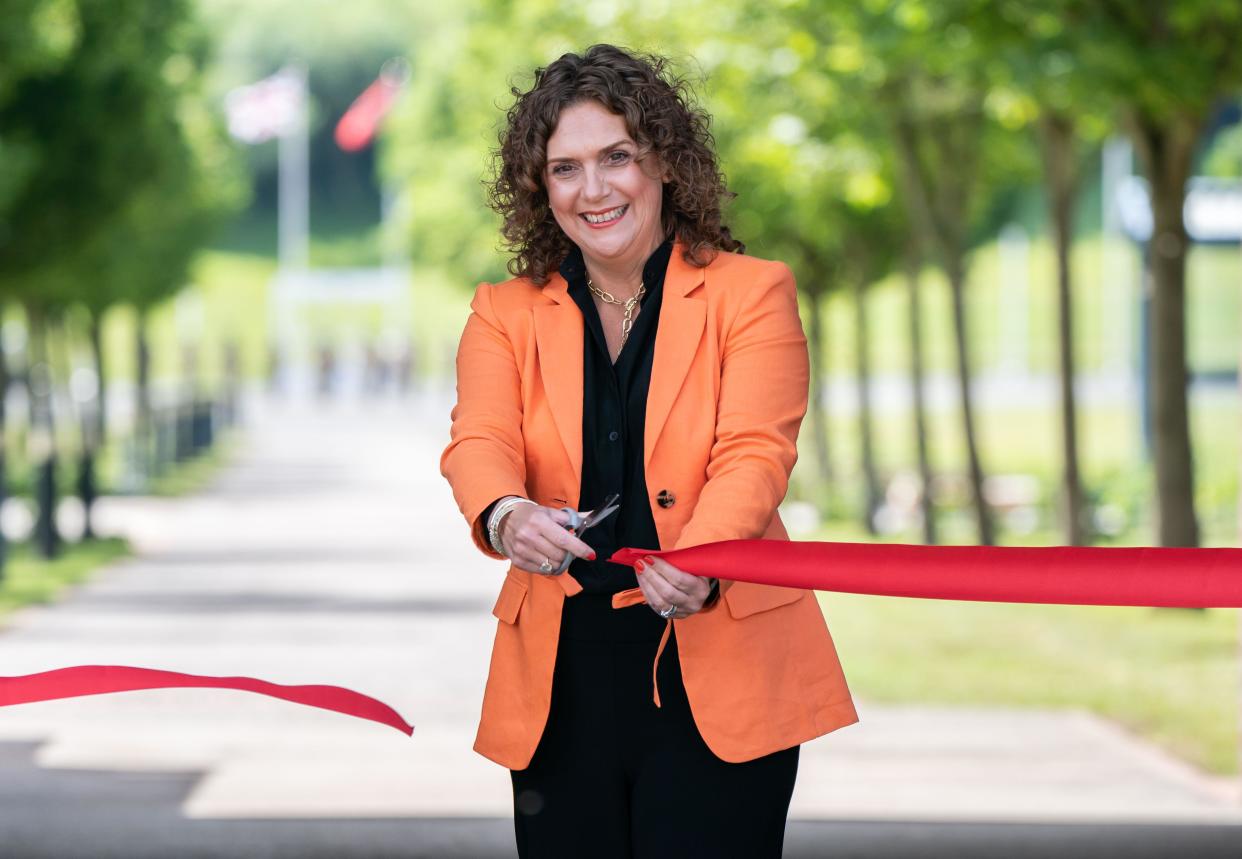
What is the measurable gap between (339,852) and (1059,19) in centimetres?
845

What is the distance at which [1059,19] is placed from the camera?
1255cm

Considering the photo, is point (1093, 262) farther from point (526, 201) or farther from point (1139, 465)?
point (526, 201)

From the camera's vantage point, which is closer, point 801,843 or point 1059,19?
point 801,843

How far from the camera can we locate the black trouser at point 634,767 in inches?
129

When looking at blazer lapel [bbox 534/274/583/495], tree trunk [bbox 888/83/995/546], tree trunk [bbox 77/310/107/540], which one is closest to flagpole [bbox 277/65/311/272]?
tree trunk [bbox 77/310/107/540]

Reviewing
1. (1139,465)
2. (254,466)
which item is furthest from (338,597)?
(254,466)

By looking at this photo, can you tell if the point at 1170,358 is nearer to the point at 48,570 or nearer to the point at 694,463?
the point at 48,570

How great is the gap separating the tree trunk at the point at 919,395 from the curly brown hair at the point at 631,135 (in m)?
18.0

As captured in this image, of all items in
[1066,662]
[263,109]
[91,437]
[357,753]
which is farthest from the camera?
[263,109]

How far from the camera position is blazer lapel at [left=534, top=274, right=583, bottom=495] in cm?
330

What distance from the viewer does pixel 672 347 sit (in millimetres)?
3307

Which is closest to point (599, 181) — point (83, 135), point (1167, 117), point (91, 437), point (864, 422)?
point (1167, 117)

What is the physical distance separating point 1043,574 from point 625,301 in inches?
31.6

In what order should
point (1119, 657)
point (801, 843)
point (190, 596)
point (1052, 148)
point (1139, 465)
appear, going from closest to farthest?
point (801, 843) < point (1119, 657) < point (190, 596) < point (1052, 148) < point (1139, 465)
